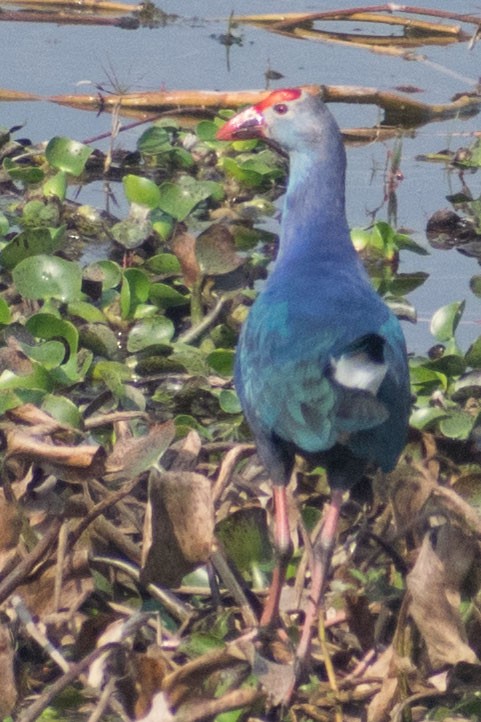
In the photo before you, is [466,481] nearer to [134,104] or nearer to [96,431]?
[96,431]

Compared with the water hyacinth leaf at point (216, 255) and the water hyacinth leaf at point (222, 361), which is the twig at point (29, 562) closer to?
the water hyacinth leaf at point (222, 361)

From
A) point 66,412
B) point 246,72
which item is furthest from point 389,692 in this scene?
point 246,72

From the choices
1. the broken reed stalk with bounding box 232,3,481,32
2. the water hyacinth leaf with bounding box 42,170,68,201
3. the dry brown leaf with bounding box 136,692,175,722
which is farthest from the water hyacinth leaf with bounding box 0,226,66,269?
the broken reed stalk with bounding box 232,3,481,32

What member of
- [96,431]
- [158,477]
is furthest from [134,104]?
[158,477]

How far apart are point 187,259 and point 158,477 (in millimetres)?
1358

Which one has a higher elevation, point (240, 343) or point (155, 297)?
point (240, 343)

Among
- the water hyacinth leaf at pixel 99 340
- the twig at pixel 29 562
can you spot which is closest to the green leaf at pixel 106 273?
the water hyacinth leaf at pixel 99 340

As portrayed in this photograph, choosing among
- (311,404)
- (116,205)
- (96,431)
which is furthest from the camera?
(116,205)

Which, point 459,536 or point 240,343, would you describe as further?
point 240,343

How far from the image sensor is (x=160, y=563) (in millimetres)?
2129

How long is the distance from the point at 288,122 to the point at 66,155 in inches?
40.2

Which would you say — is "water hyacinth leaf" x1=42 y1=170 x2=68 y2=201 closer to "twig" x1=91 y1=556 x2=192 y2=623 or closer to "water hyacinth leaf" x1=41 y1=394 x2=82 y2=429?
"water hyacinth leaf" x1=41 y1=394 x2=82 y2=429

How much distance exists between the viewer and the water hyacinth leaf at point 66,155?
3.87m

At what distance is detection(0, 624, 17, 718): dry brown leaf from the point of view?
6.49 feet
